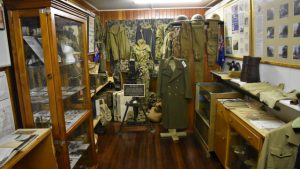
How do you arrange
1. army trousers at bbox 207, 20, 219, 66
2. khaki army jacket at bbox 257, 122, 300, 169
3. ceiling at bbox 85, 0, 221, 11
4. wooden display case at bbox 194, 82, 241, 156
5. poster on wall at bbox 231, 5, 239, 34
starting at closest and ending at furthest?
khaki army jacket at bbox 257, 122, 300, 169 < wooden display case at bbox 194, 82, 241, 156 < poster on wall at bbox 231, 5, 239, 34 < army trousers at bbox 207, 20, 219, 66 < ceiling at bbox 85, 0, 221, 11

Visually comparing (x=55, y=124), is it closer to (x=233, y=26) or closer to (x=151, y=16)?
(x=233, y=26)

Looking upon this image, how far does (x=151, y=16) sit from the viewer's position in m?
4.80

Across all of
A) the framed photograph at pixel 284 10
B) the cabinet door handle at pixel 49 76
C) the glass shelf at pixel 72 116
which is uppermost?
the framed photograph at pixel 284 10

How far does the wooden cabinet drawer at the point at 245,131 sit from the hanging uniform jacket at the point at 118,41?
306cm

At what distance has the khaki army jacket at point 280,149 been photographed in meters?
1.49

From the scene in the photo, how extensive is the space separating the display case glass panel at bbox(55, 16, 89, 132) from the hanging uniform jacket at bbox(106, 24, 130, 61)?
245cm

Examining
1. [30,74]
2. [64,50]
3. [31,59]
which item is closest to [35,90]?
[30,74]

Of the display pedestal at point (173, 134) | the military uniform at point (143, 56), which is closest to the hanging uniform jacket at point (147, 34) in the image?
the military uniform at point (143, 56)

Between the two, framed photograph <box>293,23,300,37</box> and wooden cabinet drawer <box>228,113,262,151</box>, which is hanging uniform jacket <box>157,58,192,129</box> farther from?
framed photograph <box>293,23,300,37</box>

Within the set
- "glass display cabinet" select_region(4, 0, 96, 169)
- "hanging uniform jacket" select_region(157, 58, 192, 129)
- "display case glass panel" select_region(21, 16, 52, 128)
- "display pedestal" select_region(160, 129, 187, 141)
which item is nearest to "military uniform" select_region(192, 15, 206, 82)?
"hanging uniform jacket" select_region(157, 58, 192, 129)

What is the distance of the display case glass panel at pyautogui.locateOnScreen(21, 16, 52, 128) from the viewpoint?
5.38 ft

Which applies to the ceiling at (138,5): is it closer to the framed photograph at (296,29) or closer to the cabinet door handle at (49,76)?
the framed photograph at (296,29)

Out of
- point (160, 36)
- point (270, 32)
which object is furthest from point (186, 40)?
point (270, 32)

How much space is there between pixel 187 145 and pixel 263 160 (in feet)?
6.07
